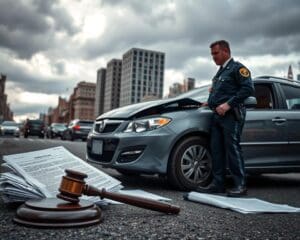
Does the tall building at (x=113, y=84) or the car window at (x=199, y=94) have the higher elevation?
the tall building at (x=113, y=84)

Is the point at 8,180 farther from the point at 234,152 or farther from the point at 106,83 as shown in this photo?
the point at 106,83

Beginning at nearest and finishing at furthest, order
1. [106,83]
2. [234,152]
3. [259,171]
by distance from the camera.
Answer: [234,152] < [259,171] < [106,83]

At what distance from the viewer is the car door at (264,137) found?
518cm

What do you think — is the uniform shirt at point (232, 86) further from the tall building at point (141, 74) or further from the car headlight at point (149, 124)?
the tall building at point (141, 74)

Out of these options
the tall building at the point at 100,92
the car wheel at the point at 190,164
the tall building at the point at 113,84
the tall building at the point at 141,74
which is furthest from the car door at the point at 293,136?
the tall building at the point at 100,92

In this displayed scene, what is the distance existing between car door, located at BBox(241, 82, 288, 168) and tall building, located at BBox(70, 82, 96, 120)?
172m

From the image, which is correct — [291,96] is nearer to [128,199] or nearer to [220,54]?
[220,54]

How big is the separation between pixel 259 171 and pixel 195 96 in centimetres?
124

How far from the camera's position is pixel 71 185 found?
2.43 m

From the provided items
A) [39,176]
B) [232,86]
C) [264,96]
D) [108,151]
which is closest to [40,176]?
[39,176]

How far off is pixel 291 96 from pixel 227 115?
66.5 inches

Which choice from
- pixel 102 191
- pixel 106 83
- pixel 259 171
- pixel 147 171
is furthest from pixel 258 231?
pixel 106 83

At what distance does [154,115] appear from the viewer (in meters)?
4.81

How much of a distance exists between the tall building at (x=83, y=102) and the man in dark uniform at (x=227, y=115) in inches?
6775
